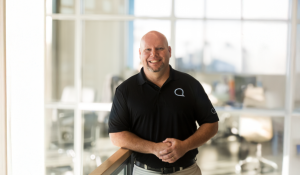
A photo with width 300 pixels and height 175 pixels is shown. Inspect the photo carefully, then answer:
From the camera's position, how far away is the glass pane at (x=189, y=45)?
141 inches

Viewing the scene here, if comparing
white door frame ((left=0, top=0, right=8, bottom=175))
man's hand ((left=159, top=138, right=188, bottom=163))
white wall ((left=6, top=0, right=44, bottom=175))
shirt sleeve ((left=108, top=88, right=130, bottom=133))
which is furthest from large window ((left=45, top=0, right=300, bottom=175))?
man's hand ((left=159, top=138, right=188, bottom=163))

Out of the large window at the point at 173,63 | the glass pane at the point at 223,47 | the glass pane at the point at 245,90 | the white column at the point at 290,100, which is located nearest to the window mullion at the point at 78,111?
the large window at the point at 173,63

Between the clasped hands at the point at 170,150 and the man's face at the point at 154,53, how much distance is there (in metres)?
0.49

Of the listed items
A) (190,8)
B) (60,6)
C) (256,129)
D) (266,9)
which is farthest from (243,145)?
(60,6)

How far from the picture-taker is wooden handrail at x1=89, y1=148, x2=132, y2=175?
1.41m

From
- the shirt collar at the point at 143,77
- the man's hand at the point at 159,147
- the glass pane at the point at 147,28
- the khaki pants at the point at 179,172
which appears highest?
the glass pane at the point at 147,28

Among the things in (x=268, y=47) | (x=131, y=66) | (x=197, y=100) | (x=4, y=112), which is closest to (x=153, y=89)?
(x=197, y=100)

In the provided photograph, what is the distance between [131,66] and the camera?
368 cm

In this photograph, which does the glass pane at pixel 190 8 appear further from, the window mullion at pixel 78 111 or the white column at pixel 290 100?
the window mullion at pixel 78 111

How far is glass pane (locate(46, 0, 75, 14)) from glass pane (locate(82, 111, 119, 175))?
4.58 feet

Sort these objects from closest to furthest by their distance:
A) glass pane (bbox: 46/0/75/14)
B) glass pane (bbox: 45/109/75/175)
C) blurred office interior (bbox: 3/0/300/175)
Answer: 1. blurred office interior (bbox: 3/0/300/175)
2. glass pane (bbox: 46/0/75/14)
3. glass pane (bbox: 45/109/75/175)

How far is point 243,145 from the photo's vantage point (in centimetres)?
354

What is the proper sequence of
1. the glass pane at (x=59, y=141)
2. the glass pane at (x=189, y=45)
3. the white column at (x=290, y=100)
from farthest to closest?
1. the glass pane at (x=59, y=141)
2. the glass pane at (x=189, y=45)
3. the white column at (x=290, y=100)

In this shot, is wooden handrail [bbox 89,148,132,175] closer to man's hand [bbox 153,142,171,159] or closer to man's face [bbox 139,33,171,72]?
man's hand [bbox 153,142,171,159]
